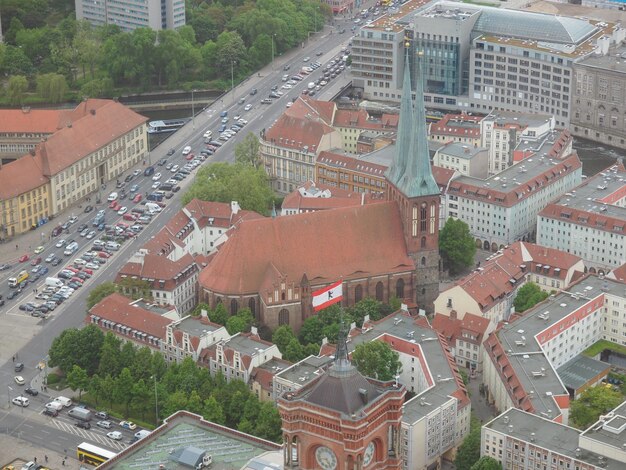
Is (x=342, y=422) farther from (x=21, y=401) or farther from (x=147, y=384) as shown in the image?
(x=21, y=401)

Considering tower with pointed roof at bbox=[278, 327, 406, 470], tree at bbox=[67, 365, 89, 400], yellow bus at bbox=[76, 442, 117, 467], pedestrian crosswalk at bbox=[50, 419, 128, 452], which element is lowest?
pedestrian crosswalk at bbox=[50, 419, 128, 452]

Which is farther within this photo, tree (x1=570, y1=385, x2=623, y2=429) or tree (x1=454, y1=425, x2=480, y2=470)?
tree (x1=570, y1=385, x2=623, y2=429)

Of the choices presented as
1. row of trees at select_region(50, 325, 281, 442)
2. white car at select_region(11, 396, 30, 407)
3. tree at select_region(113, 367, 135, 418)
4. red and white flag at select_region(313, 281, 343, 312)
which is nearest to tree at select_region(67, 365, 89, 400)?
row of trees at select_region(50, 325, 281, 442)

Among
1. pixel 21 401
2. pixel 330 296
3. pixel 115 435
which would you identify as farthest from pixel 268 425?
pixel 330 296

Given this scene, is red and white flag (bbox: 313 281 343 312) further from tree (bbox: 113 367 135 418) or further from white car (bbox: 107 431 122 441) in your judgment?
tree (bbox: 113 367 135 418)

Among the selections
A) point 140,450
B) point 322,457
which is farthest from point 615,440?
point 322,457

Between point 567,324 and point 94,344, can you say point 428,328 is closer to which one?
point 567,324
